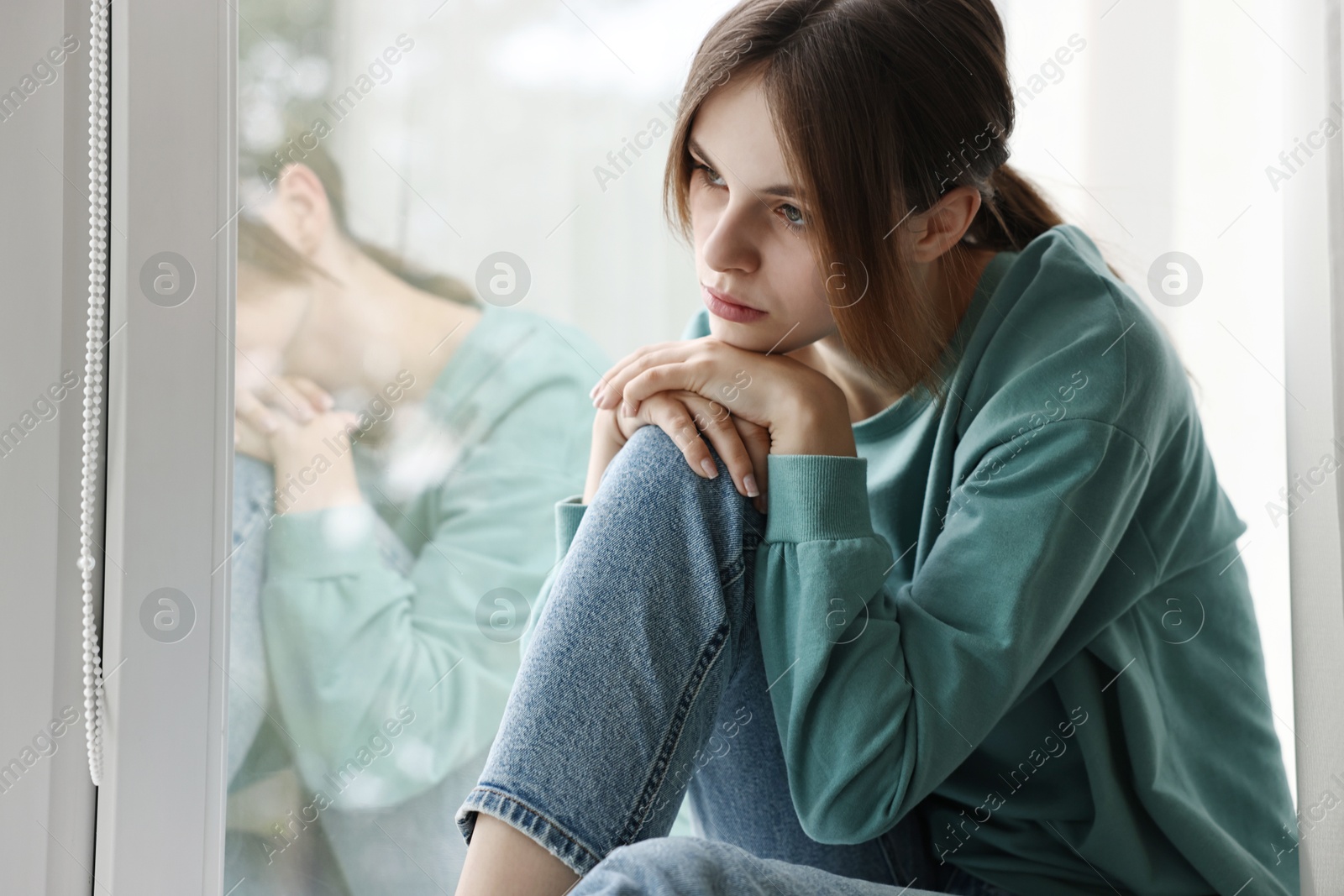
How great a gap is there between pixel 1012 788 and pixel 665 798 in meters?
0.30

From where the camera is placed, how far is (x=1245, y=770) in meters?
0.80

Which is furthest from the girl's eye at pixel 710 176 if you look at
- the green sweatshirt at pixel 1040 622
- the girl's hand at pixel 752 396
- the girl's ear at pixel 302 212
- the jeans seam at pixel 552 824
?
the jeans seam at pixel 552 824

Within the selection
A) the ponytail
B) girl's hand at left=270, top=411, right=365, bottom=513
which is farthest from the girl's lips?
girl's hand at left=270, top=411, right=365, bottom=513

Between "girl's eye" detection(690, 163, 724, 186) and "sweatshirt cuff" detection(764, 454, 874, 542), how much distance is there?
0.81ft

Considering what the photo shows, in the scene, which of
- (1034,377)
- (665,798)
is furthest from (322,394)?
(1034,377)

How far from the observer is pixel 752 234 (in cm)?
75

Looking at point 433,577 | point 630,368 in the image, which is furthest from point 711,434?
point 433,577

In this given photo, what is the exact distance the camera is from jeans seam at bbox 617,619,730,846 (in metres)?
0.60

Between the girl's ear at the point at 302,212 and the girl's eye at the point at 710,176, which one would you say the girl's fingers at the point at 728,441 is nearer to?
the girl's eye at the point at 710,176

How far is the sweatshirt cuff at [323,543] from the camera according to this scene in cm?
90

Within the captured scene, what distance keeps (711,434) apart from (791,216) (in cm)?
19

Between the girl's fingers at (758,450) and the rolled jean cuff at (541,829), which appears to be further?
the girl's fingers at (758,450)

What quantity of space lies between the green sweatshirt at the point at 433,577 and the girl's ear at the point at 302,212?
167 mm

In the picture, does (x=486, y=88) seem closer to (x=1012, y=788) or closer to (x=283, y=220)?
(x=283, y=220)
